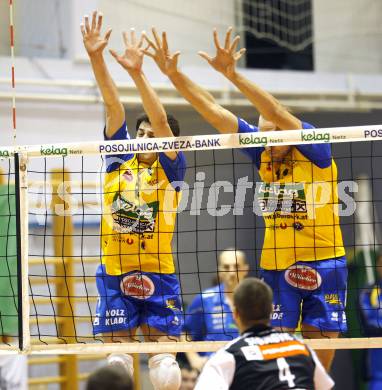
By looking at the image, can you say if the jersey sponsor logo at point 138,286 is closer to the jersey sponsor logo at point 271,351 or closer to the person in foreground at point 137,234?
the person in foreground at point 137,234

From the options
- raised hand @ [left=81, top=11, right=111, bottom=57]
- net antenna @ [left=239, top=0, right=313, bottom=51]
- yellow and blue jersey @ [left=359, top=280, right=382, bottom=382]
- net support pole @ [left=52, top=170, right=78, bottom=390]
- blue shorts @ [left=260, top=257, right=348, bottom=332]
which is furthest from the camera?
net antenna @ [left=239, top=0, right=313, bottom=51]

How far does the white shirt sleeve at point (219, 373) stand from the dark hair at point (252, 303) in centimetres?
21

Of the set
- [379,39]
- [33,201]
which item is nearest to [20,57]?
[33,201]

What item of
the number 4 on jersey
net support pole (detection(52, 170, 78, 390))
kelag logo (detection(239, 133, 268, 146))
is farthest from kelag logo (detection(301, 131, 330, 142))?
net support pole (detection(52, 170, 78, 390))

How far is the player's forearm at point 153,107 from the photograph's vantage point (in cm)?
578

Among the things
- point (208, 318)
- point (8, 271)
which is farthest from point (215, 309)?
point (8, 271)

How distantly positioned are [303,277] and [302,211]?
433 millimetres

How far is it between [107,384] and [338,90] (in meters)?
9.41

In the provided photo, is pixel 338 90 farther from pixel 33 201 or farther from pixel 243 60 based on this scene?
pixel 33 201

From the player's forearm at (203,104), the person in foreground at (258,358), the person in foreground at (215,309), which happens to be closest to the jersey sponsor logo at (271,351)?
the person in foreground at (258,358)

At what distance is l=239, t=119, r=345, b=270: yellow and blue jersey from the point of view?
18.8 ft

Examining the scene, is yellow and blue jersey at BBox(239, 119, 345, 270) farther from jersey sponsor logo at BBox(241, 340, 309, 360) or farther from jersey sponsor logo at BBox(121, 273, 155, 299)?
jersey sponsor logo at BBox(241, 340, 309, 360)

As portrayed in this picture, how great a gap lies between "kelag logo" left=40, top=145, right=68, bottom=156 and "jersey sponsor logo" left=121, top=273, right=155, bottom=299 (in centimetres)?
94

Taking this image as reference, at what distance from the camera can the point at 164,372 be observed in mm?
5629
